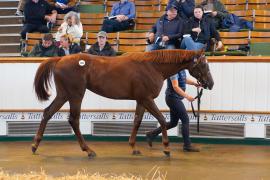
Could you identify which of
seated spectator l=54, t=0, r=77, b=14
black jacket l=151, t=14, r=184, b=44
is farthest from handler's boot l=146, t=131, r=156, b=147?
seated spectator l=54, t=0, r=77, b=14

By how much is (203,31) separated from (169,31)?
722 millimetres

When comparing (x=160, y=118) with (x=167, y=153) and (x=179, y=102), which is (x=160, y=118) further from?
(x=179, y=102)

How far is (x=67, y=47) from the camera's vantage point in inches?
587

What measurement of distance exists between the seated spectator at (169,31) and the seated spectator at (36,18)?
12.7 feet

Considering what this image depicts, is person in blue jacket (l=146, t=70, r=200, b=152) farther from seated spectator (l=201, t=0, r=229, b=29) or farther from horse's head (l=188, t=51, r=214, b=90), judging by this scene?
seated spectator (l=201, t=0, r=229, b=29)

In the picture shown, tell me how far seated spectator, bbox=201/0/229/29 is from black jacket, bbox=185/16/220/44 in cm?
128

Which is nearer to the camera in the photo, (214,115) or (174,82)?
(174,82)

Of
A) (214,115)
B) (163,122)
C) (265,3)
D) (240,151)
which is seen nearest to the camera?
(163,122)

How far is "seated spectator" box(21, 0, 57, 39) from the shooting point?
57.7 feet

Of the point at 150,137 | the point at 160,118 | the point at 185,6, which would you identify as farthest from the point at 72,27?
the point at 160,118

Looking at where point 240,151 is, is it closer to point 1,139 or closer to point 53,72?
point 53,72

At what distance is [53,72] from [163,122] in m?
2.10

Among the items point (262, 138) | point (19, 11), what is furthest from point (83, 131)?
point (19, 11)

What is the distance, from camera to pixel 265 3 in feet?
60.1
